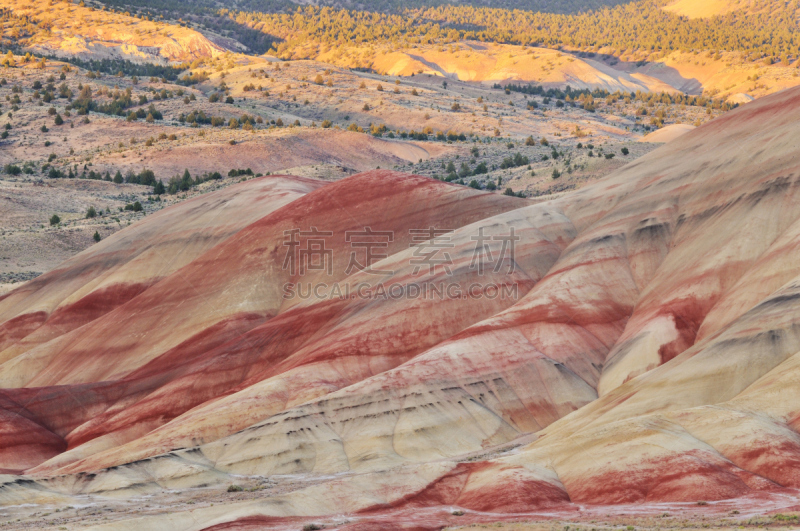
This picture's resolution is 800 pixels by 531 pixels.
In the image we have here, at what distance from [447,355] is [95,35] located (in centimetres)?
15549

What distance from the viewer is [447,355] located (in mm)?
38375

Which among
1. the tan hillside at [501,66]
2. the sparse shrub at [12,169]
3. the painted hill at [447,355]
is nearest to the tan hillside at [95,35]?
the tan hillside at [501,66]

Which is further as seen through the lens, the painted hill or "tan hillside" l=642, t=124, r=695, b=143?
"tan hillside" l=642, t=124, r=695, b=143

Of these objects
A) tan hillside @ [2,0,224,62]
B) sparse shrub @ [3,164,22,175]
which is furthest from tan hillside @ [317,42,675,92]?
sparse shrub @ [3,164,22,175]

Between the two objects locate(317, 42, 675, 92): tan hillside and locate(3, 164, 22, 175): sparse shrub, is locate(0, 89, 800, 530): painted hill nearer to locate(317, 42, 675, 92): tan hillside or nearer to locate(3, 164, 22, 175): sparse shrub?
locate(3, 164, 22, 175): sparse shrub

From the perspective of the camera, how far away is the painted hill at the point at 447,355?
85.5 ft

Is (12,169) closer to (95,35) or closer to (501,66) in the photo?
(95,35)

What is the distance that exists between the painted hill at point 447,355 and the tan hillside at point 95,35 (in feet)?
386

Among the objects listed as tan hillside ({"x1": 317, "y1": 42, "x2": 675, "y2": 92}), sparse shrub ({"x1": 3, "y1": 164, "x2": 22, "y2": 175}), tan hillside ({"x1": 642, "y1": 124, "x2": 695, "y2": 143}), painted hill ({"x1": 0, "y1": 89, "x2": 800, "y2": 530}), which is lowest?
sparse shrub ({"x1": 3, "y1": 164, "x2": 22, "y2": 175})

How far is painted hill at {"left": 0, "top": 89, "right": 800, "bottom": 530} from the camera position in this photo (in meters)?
26.1

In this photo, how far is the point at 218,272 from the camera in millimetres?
54594

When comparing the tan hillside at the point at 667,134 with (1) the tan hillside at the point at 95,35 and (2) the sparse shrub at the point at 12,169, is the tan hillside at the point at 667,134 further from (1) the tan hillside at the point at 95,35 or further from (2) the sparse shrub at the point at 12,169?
(1) the tan hillside at the point at 95,35

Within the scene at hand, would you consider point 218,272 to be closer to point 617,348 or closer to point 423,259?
point 423,259

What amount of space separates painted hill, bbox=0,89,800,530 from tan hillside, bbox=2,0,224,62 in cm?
11752
